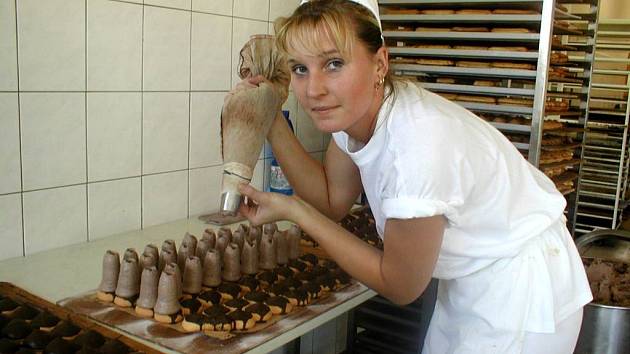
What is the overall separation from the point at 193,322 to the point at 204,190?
99cm

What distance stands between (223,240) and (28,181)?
56 centimetres

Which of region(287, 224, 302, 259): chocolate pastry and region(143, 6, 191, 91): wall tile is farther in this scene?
region(143, 6, 191, 91): wall tile

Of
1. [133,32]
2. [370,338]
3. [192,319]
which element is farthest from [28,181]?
[370,338]

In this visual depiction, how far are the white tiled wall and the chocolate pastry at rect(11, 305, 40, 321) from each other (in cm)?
39

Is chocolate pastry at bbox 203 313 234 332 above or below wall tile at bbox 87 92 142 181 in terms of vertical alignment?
below

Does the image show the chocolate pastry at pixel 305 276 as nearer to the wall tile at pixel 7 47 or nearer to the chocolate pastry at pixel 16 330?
the chocolate pastry at pixel 16 330

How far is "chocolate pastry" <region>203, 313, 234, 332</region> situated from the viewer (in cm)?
124

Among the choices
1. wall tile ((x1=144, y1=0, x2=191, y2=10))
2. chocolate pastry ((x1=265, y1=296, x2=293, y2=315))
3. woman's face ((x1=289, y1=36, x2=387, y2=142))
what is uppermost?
wall tile ((x1=144, y1=0, x2=191, y2=10))

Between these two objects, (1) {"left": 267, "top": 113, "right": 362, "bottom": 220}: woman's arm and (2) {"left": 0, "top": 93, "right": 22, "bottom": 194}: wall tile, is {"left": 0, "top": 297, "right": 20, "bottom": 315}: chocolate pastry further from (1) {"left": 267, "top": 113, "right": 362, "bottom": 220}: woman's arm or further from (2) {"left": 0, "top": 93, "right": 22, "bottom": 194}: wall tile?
(1) {"left": 267, "top": 113, "right": 362, "bottom": 220}: woman's arm

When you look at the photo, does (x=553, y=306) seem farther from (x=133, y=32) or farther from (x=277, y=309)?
(x=133, y=32)

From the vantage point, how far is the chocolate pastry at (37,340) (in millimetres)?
1119

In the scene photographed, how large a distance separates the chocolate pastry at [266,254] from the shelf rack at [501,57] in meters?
1.17

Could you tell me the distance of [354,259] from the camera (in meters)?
1.17

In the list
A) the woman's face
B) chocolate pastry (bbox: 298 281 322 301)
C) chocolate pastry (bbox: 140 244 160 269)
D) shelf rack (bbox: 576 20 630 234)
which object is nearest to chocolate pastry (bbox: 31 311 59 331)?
chocolate pastry (bbox: 140 244 160 269)
